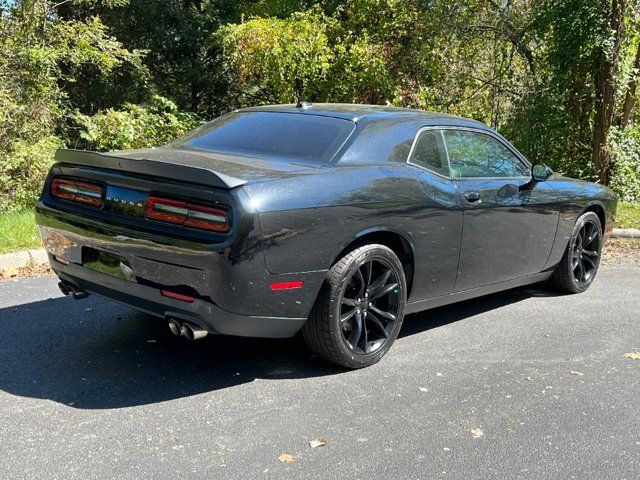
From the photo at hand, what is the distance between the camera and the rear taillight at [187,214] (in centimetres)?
347

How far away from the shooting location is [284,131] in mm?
4559

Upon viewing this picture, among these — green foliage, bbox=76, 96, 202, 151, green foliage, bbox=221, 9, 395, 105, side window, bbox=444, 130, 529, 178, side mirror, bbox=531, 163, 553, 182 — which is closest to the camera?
side window, bbox=444, 130, 529, 178

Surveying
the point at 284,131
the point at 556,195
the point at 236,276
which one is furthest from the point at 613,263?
the point at 236,276

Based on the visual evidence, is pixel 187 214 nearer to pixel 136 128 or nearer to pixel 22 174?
pixel 22 174

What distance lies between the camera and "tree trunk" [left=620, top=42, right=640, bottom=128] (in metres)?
12.1

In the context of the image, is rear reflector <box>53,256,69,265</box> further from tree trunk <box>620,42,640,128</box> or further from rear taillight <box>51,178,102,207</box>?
tree trunk <box>620,42,640,128</box>

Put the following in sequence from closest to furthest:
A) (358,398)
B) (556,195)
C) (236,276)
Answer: (236,276)
(358,398)
(556,195)

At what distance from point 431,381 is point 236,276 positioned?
55.0 inches

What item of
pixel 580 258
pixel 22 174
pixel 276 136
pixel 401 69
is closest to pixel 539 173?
pixel 580 258

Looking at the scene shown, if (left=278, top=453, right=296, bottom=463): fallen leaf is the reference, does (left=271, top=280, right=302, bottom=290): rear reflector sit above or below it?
above

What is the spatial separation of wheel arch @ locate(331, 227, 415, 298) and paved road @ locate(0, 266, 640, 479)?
59 centimetres

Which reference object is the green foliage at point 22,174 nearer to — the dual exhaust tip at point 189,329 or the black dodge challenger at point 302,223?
the black dodge challenger at point 302,223

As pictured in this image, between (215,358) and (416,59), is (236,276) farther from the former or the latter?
(416,59)

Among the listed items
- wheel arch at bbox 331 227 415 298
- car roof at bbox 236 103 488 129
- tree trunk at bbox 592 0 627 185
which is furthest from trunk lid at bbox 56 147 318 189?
tree trunk at bbox 592 0 627 185
